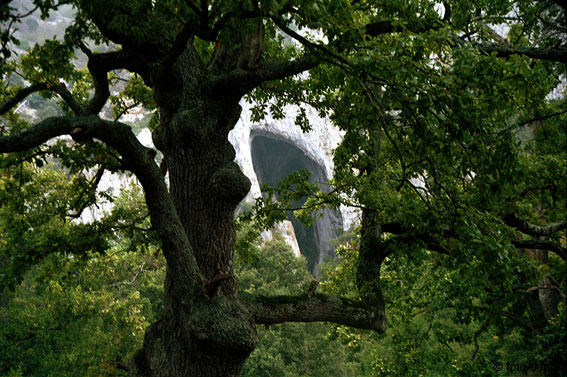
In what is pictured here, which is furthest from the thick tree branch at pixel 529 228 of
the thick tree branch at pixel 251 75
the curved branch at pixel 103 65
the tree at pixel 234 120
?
the curved branch at pixel 103 65

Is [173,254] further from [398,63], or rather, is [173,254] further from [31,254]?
[398,63]

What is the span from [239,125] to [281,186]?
31.9 m

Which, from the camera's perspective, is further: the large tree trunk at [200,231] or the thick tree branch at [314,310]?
the thick tree branch at [314,310]

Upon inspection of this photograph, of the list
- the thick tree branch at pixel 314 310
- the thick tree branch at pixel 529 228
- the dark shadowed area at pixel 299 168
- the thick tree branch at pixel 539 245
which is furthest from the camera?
the dark shadowed area at pixel 299 168

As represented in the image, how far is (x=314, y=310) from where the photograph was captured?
15.3 ft

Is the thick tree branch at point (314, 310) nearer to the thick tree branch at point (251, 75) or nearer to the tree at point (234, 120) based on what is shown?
the tree at point (234, 120)

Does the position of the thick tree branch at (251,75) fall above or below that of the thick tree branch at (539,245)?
above

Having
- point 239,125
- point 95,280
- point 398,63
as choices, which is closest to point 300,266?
point 95,280

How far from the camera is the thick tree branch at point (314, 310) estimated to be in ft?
14.1

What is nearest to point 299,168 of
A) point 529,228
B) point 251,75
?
point 529,228

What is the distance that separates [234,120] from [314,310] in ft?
8.17

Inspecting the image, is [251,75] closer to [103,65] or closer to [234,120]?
[234,120]

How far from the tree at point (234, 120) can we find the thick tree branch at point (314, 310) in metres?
0.02

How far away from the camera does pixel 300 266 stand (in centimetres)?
2592
